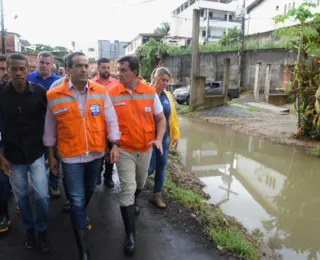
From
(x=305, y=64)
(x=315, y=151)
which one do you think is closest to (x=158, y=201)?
(x=315, y=151)

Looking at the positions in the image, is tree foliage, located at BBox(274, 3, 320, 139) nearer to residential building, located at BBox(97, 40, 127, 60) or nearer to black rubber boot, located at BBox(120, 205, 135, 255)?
black rubber boot, located at BBox(120, 205, 135, 255)

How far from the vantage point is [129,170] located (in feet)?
9.77

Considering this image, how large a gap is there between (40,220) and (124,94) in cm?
146

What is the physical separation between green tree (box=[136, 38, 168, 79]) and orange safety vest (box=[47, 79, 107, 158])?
26.1 metres

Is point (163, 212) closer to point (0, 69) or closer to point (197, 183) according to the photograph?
point (197, 183)

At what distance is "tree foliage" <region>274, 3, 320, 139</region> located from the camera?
7676mm

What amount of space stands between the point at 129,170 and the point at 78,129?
71 cm

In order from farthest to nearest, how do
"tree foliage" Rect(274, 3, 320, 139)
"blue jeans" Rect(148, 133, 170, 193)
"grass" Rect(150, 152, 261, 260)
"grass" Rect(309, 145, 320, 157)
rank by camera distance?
"tree foliage" Rect(274, 3, 320, 139) < "grass" Rect(309, 145, 320, 157) < "blue jeans" Rect(148, 133, 170, 193) < "grass" Rect(150, 152, 261, 260)

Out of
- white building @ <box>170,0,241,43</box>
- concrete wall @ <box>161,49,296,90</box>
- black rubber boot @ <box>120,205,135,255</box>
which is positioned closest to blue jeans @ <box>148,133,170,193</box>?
black rubber boot @ <box>120,205,135,255</box>

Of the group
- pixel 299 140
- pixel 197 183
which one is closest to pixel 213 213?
pixel 197 183

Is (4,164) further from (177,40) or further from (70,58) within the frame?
(177,40)

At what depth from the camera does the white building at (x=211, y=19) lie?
39.9 m

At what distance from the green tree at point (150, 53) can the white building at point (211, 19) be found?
39.9 feet

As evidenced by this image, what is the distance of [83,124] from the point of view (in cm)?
258
